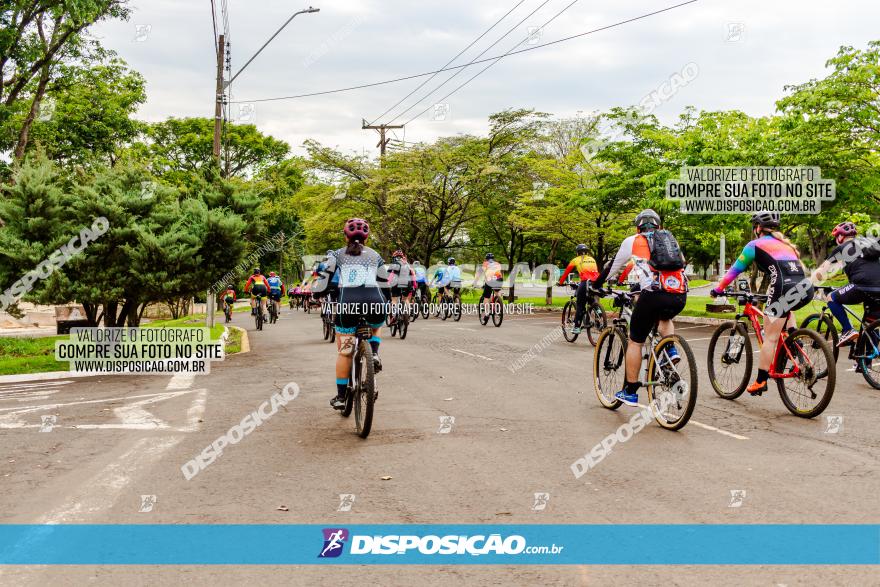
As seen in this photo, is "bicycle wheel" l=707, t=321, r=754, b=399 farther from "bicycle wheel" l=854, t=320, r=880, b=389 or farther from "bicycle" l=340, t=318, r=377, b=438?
"bicycle" l=340, t=318, r=377, b=438

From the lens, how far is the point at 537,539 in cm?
435

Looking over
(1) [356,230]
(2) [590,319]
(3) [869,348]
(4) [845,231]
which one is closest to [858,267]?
(4) [845,231]

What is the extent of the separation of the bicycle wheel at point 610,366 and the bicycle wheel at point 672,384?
665 mm

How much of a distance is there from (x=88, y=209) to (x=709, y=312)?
62.0ft

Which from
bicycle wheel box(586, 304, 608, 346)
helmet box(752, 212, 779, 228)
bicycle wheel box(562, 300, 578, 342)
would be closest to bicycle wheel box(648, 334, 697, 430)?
helmet box(752, 212, 779, 228)

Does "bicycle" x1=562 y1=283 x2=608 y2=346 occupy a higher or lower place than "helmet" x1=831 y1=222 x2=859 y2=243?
lower

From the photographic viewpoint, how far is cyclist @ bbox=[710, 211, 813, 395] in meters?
7.93

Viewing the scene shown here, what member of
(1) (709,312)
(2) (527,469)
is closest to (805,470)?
(2) (527,469)

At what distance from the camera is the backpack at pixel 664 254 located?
291 inches

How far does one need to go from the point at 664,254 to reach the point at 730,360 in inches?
90.1

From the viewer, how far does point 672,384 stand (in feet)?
23.7

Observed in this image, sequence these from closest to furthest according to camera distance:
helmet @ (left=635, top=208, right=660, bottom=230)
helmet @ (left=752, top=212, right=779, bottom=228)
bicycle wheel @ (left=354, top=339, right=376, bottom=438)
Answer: bicycle wheel @ (left=354, top=339, right=376, bottom=438) → helmet @ (left=635, top=208, right=660, bottom=230) → helmet @ (left=752, top=212, right=779, bottom=228)

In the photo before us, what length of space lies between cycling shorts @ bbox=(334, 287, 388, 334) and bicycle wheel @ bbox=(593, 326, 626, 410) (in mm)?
2713

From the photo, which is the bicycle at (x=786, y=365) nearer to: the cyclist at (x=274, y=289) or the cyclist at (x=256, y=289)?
the cyclist at (x=256, y=289)
